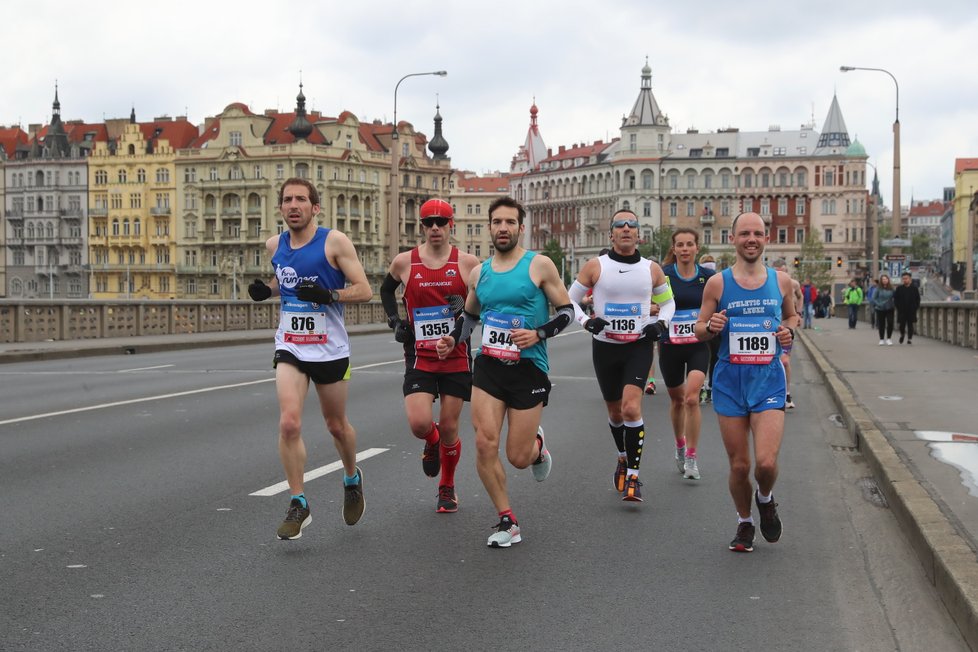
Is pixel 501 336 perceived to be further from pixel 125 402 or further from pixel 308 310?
pixel 125 402

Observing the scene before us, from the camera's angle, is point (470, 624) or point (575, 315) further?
point (575, 315)

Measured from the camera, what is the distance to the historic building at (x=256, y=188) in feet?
434

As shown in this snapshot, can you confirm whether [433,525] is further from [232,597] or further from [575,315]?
[232,597]

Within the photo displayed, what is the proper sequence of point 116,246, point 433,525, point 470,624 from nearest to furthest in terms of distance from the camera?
point 470,624 → point 433,525 → point 116,246

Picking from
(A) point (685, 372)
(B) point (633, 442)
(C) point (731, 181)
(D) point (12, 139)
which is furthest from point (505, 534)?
(D) point (12, 139)

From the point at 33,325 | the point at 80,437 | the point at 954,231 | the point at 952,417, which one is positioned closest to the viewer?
the point at 80,437

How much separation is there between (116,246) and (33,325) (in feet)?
375

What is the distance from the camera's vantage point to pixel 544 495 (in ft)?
29.5

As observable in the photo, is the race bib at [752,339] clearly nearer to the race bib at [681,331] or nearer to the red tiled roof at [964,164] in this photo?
the race bib at [681,331]

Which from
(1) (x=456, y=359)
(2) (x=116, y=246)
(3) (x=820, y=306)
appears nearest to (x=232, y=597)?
(1) (x=456, y=359)

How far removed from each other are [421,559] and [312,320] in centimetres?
155

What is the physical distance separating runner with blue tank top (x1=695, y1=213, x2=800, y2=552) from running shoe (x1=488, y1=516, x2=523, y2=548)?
1178mm

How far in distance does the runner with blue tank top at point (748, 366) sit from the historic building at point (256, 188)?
12425 centimetres

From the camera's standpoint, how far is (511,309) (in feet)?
23.9
